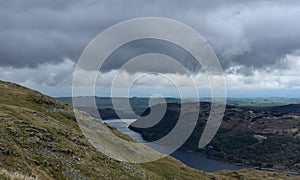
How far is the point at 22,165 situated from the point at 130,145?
57.4m

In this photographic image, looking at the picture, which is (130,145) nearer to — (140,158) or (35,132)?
(140,158)

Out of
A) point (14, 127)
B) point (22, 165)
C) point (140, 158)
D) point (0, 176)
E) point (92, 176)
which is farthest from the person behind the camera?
point (140, 158)

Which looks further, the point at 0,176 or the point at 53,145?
the point at 53,145

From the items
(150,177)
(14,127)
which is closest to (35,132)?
(14,127)

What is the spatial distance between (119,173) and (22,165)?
27.7m

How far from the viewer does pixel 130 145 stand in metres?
101

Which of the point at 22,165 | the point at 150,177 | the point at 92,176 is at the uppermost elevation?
the point at 22,165

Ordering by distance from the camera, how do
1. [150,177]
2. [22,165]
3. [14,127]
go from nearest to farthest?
[22,165] → [14,127] → [150,177]

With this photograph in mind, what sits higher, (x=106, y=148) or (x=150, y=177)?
(x=106, y=148)

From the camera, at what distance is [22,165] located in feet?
150

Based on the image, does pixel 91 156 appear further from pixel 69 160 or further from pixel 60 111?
pixel 60 111

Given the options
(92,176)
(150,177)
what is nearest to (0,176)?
(92,176)

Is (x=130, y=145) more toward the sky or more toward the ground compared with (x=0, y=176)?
more toward the ground

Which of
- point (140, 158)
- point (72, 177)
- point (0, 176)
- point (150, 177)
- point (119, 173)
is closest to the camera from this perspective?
point (0, 176)
